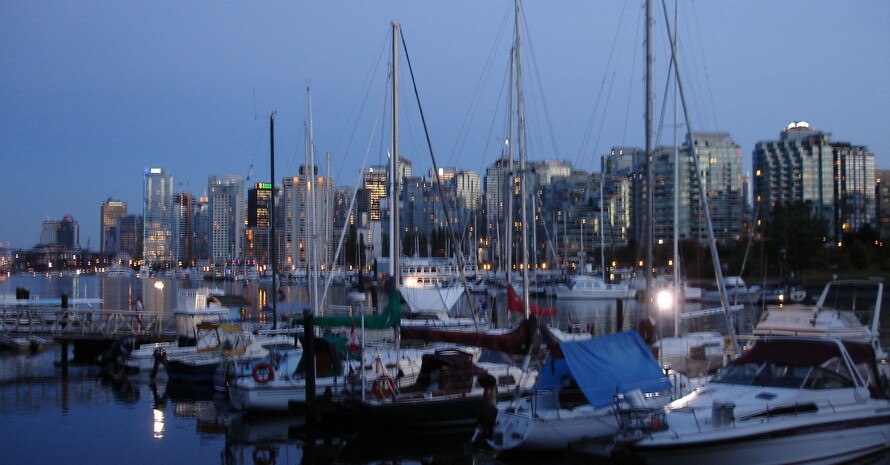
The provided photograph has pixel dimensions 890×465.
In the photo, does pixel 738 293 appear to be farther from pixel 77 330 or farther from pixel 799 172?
pixel 799 172

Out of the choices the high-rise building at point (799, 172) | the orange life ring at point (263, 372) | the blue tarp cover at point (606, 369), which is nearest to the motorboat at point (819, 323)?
the blue tarp cover at point (606, 369)

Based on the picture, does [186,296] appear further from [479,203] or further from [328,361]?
A: [479,203]

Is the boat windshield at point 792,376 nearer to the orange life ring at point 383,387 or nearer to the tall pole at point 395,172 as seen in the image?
the orange life ring at point 383,387

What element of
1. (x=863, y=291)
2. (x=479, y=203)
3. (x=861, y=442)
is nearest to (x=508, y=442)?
(x=861, y=442)

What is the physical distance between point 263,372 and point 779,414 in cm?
1418

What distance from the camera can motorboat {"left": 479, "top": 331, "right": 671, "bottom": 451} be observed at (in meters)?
16.2

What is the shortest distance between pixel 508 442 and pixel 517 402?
51.7 inches

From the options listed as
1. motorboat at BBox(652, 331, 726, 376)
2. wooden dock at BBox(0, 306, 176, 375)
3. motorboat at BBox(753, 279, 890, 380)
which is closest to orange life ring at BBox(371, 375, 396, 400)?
motorboat at BBox(652, 331, 726, 376)

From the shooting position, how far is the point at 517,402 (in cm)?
1755

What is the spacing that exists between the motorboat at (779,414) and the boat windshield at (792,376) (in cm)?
2

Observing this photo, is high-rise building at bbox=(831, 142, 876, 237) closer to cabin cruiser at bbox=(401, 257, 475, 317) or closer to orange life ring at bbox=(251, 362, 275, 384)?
cabin cruiser at bbox=(401, 257, 475, 317)

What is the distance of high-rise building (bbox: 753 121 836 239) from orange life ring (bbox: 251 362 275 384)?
147966 mm

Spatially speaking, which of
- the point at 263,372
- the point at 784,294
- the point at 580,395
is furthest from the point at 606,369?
the point at 784,294

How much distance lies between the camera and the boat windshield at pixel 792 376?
15.4 metres
